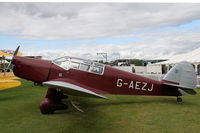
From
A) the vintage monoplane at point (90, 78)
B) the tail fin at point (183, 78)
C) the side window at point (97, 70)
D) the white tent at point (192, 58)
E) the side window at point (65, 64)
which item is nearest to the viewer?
the vintage monoplane at point (90, 78)

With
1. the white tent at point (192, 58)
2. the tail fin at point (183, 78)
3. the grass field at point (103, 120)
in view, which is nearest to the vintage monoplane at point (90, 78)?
the tail fin at point (183, 78)

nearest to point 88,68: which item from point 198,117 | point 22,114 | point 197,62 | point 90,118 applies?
point 90,118

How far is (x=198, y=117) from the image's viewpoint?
5098 mm

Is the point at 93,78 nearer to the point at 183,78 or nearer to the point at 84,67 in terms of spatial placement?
the point at 84,67

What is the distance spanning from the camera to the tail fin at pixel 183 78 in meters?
6.98

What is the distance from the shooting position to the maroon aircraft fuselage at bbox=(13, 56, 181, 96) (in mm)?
5848

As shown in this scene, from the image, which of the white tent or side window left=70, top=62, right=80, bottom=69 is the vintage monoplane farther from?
the white tent

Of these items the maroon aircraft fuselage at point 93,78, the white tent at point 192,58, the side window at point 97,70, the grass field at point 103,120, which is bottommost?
the grass field at point 103,120

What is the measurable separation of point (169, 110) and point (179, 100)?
1748 mm

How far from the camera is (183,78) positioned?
7.14 meters

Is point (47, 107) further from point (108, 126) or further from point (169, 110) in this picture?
point (169, 110)

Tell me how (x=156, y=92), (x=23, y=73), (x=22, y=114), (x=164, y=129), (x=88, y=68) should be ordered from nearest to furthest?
(x=164, y=129) → (x=22, y=114) → (x=23, y=73) → (x=88, y=68) → (x=156, y=92)

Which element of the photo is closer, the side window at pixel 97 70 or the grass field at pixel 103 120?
the grass field at pixel 103 120

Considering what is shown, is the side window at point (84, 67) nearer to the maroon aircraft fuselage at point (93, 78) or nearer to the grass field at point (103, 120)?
the maroon aircraft fuselage at point (93, 78)
